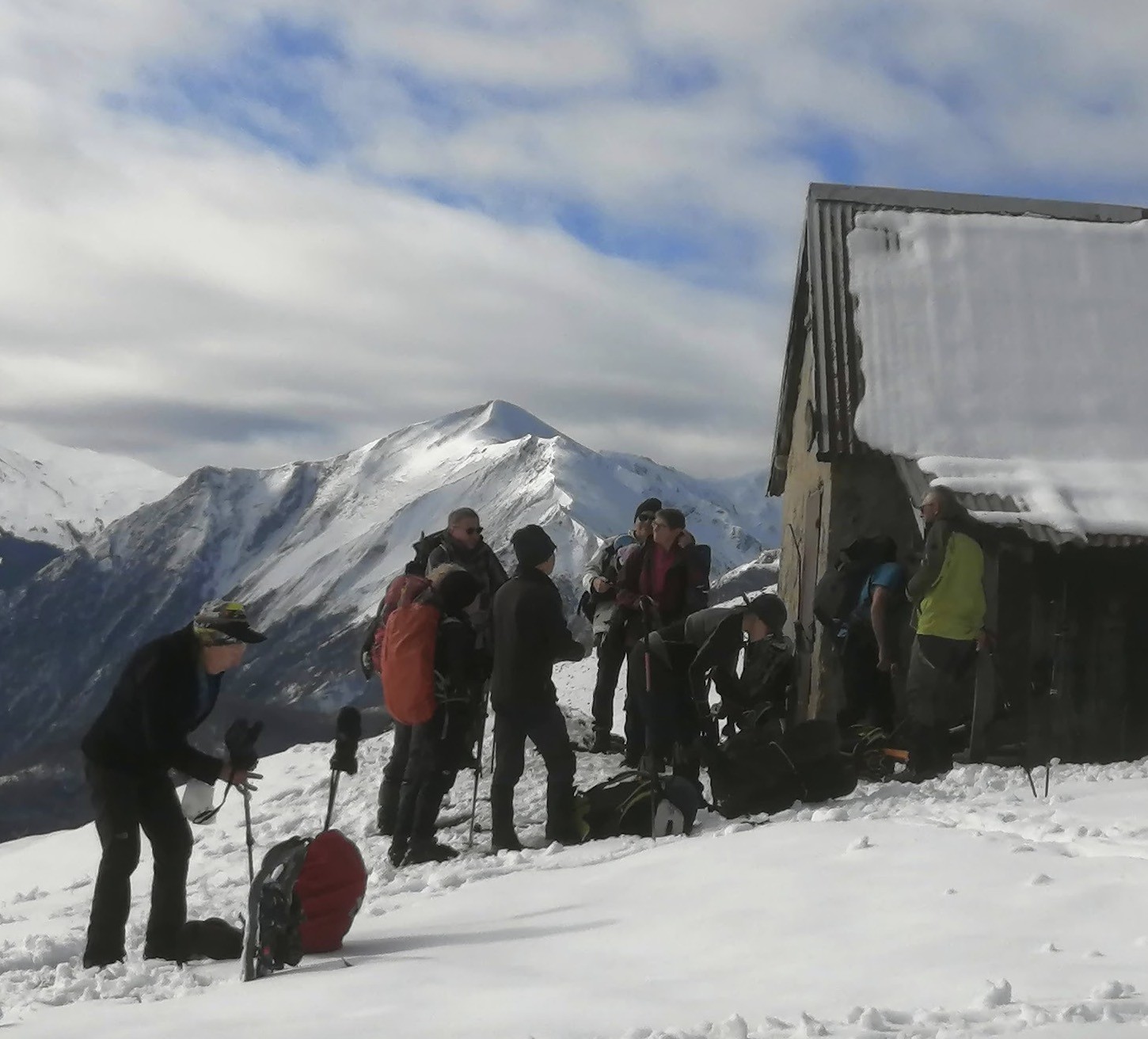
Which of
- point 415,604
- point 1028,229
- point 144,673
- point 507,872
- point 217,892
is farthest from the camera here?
point 1028,229

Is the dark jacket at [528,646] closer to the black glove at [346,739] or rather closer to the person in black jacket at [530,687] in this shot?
the person in black jacket at [530,687]

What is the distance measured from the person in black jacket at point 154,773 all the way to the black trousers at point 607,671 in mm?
5066

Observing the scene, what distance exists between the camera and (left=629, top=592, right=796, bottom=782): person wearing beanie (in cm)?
854

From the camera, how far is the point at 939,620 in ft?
31.3

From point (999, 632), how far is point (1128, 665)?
1.05 m

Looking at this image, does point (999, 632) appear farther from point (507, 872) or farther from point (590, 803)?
point (507, 872)

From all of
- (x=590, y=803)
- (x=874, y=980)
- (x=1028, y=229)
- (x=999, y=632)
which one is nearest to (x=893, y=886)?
(x=874, y=980)

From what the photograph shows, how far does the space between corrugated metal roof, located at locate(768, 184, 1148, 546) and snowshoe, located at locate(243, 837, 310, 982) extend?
21.7 ft

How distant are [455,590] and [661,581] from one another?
2.55m

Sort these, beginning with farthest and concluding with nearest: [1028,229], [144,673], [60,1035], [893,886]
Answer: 1. [1028,229]
2. [144,673]
3. [893,886]
4. [60,1035]

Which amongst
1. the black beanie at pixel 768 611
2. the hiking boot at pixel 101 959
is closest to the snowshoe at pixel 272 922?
the hiking boot at pixel 101 959

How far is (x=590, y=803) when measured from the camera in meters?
8.56

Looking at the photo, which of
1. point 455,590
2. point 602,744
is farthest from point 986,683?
point 455,590

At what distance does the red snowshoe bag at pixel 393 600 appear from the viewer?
8555mm
